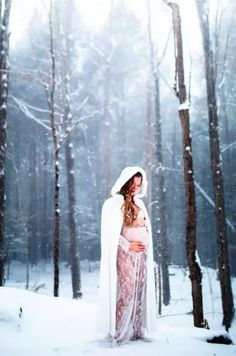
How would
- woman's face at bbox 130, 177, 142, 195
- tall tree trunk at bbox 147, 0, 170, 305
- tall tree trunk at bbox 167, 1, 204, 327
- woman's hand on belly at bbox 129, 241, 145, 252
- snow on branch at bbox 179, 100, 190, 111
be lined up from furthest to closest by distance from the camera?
tall tree trunk at bbox 147, 0, 170, 305
snow on branch at bbox 179, 100, 190, 111
tall tree trunk at bbox 167, 1, 204, 327
woman's face at bbox 130, 177, 142, 195
woman's hand on belly at bbox 129, 241, 145, 252

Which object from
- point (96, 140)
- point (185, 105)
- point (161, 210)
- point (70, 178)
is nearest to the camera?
point (185, 105)

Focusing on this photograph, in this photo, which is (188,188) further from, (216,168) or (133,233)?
(216,168)

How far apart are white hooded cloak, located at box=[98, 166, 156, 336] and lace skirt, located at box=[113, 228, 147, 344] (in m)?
0.10

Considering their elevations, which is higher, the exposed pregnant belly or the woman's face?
the woman's face

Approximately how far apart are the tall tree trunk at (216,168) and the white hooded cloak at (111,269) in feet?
27.1

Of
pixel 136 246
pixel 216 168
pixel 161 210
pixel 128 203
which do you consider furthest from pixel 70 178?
pixel 136 246

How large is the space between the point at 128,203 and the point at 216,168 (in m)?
9.03

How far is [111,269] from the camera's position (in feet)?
15.3

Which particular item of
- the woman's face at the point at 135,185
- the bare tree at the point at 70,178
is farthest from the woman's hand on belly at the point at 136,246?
the bare tree at the point at 70,178

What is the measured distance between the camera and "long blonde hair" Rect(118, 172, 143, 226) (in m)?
4.86

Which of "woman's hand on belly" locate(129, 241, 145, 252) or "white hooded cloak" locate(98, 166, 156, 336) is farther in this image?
"woman's hand on belly" locate(129, 241, 145, 252)

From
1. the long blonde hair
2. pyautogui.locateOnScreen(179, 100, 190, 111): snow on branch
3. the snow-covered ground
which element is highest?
pyautogui.locateOnScreen(179, 100, 190, 111): snow on branch

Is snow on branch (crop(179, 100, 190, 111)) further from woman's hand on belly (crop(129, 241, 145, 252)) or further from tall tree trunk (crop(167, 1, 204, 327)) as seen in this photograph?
woman's hand on belly (crop(129, 241, 145, 252))

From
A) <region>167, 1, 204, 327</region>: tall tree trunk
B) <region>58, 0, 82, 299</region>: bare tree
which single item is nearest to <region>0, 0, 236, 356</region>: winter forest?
<region>58, 0, 82, 299</region>: bare tree
